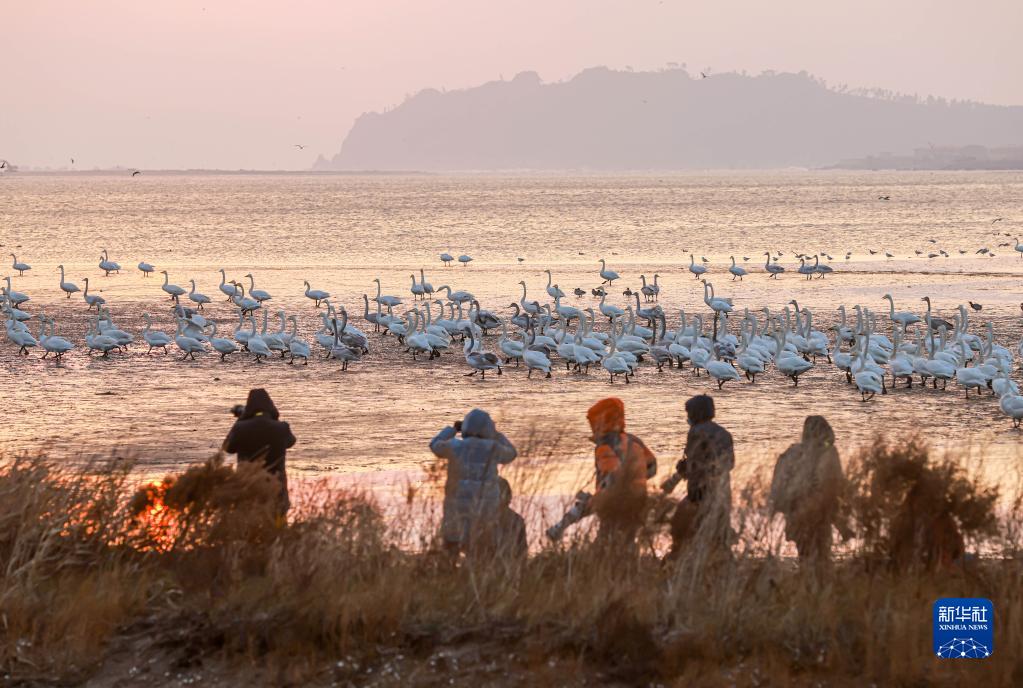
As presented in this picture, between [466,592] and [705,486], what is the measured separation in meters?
1.66

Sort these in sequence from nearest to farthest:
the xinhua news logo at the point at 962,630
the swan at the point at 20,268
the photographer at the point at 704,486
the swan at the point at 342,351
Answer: the xinhua news logo at the point at 962,630
the photographer at the point at 704,486
the swan at the point at 342,351
the swan at the point at 20,268

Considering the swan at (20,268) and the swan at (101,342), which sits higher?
the swan at (101,342)

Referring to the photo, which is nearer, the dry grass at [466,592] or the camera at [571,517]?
the dry grass at [466,592]

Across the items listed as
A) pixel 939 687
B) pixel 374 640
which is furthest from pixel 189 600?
pixel 939 687

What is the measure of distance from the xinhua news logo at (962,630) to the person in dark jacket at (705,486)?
1.31 metres

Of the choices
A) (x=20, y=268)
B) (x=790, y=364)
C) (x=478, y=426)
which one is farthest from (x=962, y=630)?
(x=20, y=268)

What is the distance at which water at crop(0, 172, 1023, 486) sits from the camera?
1675cm

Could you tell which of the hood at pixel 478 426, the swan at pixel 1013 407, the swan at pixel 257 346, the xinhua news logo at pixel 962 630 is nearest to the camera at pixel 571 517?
the hood at pixel 478 426

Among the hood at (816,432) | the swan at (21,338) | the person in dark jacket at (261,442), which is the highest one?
the hood at (816,432)

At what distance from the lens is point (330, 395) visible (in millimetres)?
20125

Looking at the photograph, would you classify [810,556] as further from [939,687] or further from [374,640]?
[374,640]

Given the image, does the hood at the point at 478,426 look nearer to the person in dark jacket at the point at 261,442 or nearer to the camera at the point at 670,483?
the camera at the point at 670,483

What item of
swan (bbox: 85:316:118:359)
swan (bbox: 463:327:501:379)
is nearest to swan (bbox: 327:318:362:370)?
swan (bbox: 463:327:501:379)

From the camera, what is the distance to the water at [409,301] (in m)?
16.8
